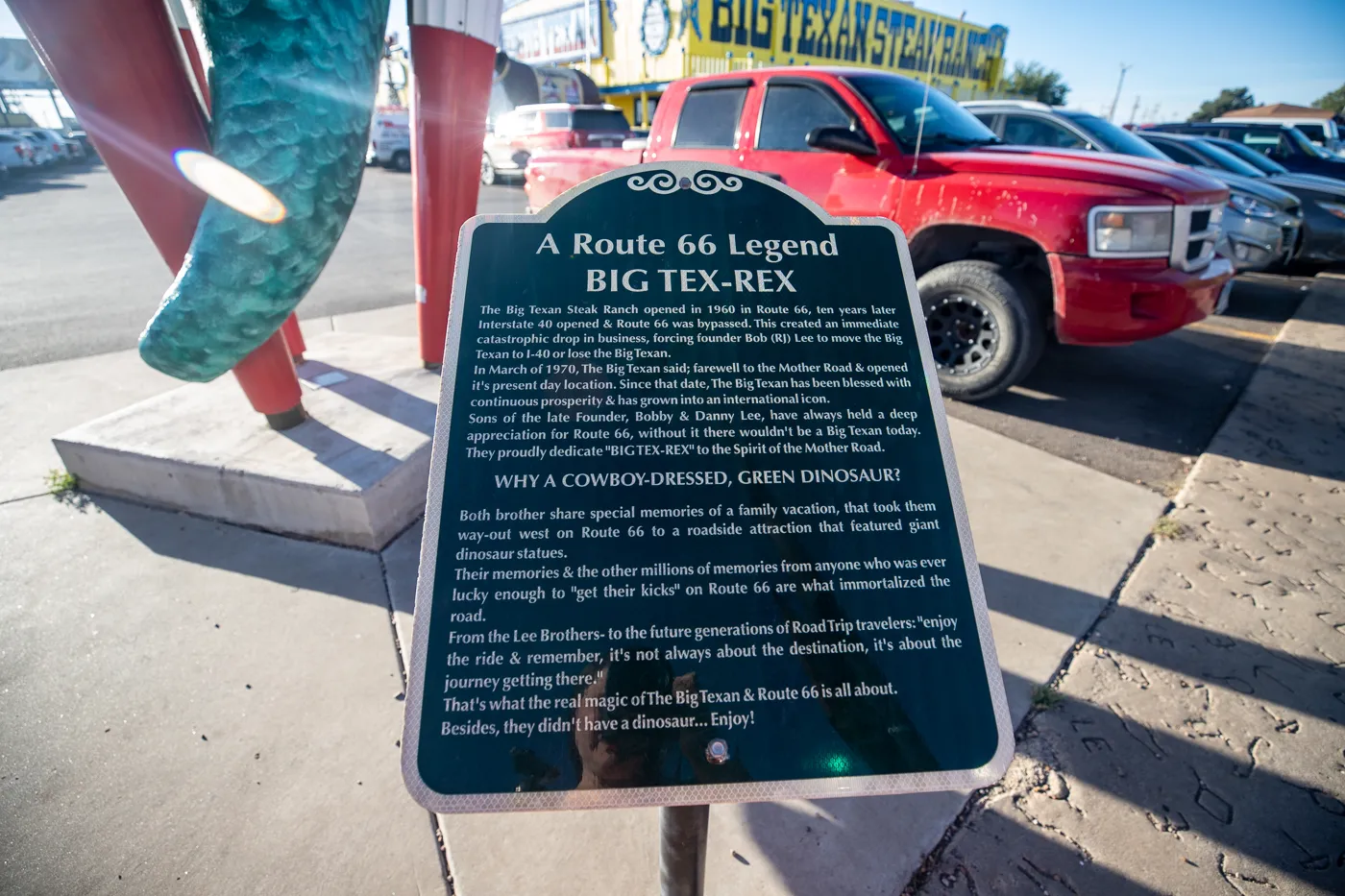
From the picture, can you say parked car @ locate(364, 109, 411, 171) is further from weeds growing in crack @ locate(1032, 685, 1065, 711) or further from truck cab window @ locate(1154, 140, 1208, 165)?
weeds growing in crack @ locate(1032, 685, 1065, 711)

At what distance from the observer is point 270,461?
2.90 meters

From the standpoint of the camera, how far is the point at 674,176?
138 centimetres

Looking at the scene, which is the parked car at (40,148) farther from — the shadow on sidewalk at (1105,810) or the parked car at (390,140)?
the shadow on sidewalk at (1105,810)

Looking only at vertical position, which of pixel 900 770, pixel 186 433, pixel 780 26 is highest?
pixel 780 26

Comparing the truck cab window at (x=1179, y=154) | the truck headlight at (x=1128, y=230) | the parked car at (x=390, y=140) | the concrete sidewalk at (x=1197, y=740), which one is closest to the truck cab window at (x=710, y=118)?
the truck headlight at (x=1128, y=230)

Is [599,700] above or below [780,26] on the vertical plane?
below

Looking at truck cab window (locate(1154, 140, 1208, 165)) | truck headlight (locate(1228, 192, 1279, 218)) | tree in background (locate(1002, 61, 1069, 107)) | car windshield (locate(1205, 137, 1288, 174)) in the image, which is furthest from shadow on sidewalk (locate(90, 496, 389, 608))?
tree in background (locate(1002, 61, 1069, 107))

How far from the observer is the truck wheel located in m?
3.95

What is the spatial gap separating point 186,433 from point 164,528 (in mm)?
478

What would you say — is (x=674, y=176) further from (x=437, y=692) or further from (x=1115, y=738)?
(x=1115, y=738)

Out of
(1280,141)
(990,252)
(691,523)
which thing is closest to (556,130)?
(990,252)

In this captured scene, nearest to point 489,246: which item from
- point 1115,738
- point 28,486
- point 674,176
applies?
point 674,176

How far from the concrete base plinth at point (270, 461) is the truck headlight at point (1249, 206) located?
29.6ft

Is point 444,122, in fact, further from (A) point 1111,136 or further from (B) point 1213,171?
(B) point 1213,171
